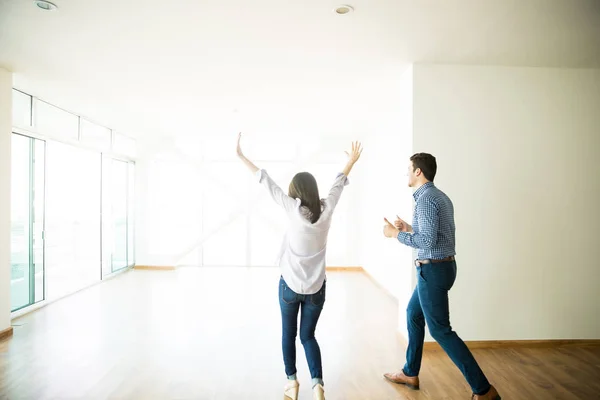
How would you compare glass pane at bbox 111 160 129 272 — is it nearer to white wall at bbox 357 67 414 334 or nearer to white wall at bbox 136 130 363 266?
white wall at bbox 136 130 363 266

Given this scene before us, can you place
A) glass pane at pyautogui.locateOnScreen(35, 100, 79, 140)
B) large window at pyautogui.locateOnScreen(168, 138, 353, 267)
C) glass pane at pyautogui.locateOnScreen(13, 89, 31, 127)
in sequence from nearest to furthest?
1. glass pane at pyautogui.locateOnScreen(13, 89, 31, 127)
2. glass pane at pyautogui.locateOnScreen(35, 100, 79, 140)
3. large window at pyautogui.locateOnScreen(168, 138, 353, 267)

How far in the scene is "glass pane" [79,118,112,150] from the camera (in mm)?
5121

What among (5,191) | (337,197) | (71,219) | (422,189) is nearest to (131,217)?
(71,219)

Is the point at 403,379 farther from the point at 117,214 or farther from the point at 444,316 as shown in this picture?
the point at 117,214

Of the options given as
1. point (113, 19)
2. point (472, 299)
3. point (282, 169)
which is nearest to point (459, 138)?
point (472, 299)

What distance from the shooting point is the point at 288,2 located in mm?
2182

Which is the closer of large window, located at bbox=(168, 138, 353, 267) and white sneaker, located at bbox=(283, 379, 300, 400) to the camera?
white sneaker, located at bbox=(283, 379, 300, 400)

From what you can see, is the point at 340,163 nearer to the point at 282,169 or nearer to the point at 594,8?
the point at 282,169

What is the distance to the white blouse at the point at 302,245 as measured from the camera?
6.34 feet

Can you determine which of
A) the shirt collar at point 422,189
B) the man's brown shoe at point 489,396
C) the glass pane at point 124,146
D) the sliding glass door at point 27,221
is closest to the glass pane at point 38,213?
the sliding glass door at point 27,221

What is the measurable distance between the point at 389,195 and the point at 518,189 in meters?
1.98

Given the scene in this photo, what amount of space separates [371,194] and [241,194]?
2617 millimetres

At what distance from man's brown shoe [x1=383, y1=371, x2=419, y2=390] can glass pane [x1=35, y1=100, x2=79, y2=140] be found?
4.48 metres

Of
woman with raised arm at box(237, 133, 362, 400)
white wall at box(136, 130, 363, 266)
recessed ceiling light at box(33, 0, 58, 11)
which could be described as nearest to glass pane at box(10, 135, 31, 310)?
recessed ceiling light at box(33, 0, 58, 11)
